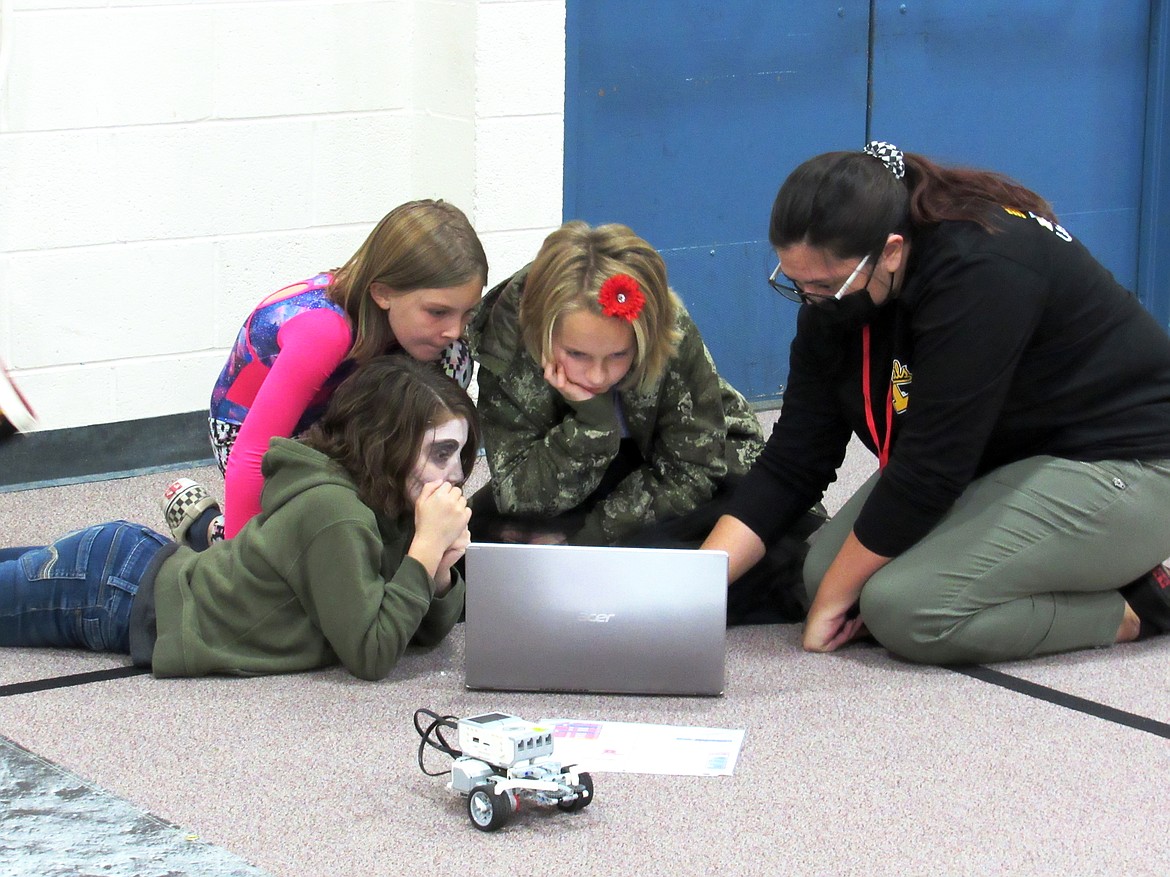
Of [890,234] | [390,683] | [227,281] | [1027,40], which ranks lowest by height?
[390,683]

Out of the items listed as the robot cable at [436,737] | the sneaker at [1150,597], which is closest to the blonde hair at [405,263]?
the robot cable at [436,737]

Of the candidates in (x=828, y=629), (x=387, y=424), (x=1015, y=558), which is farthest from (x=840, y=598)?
(x=387, y=424)

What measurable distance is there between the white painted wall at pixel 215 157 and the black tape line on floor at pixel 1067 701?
1585 mm

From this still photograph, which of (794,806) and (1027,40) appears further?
(1027,40)

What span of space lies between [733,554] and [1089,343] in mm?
577

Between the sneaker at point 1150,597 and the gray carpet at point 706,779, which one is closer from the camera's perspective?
the gray carpet at point 706,779

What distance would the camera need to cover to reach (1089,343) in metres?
2.10

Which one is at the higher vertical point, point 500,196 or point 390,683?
point 500,196

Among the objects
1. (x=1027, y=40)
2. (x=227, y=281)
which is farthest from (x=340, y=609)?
(x=1027, y=40)

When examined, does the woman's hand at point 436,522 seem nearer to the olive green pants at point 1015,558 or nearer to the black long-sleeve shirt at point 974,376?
the black long-sleeve shirt at point 974,376

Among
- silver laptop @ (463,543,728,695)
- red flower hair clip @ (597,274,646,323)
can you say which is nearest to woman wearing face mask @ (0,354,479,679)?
silver laptop @ (463,543,728,695)

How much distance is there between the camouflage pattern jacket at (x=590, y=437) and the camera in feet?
7.47

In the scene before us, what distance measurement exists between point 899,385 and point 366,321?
785 mm

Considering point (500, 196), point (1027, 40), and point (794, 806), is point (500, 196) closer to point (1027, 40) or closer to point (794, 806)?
point (1027, 40)
